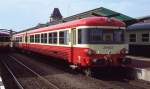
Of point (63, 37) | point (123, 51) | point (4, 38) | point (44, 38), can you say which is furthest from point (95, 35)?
point (4, 38)

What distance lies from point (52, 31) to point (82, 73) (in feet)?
16.5

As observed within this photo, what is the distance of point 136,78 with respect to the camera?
617 inches

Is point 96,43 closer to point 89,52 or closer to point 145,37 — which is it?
point 89,52

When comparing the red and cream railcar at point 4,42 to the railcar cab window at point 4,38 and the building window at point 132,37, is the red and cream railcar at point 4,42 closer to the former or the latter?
the railcar cab window at point 4,38

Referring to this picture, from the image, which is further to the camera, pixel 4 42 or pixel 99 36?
pixel 4 42

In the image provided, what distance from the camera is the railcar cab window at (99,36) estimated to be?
50.8 ft

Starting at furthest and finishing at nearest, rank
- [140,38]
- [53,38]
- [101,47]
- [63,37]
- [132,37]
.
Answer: [132,37], [140,38], [53,38], [63,37], [101,47]

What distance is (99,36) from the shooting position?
15.7m

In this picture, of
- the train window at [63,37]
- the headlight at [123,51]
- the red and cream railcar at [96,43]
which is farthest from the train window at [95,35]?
the train window at [63,37]

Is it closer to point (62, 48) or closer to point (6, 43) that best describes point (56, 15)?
point (6, 43)

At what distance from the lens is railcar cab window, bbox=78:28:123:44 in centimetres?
1549

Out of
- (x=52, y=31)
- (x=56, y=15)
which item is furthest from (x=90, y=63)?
(x=56, y=15)

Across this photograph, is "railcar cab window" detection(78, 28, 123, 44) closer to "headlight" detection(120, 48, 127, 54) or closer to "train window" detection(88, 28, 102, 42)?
"train window" detection(88, 28, 102, 42)

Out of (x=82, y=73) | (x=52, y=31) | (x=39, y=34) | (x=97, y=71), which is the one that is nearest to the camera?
(x=97, y=71)
